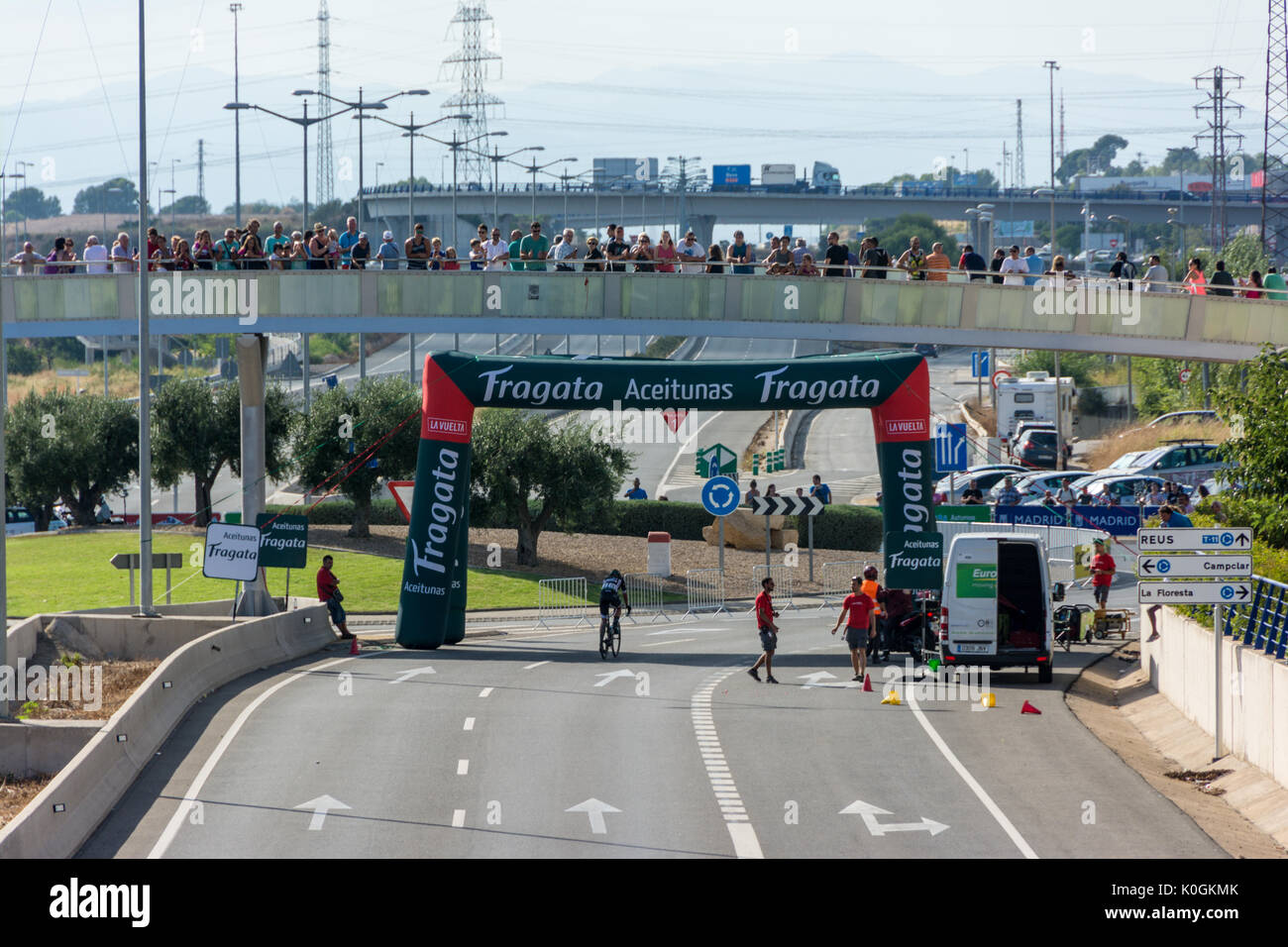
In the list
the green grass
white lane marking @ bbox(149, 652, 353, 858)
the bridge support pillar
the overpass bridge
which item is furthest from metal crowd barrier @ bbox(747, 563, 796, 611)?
the overpass bridge

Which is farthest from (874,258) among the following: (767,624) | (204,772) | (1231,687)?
(204,772)

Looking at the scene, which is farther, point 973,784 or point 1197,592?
point 1197,592

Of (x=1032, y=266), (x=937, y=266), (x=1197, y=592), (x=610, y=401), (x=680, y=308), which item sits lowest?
(x=1197, y=592)

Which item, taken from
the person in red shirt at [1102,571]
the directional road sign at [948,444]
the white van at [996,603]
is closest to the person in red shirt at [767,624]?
the white van at [996,603]

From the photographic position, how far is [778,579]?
148ft

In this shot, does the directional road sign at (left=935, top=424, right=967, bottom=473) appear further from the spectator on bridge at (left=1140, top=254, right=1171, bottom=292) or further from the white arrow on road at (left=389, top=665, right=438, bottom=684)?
the white arrow on road at (left=389, top=665, right=438, bottom=684)

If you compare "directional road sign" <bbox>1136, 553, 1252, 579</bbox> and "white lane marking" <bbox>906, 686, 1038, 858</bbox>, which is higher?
"directional road sign" <bbox>1136, 553, 1252, 579</bbox>

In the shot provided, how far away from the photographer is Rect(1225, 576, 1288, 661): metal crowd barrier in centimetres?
1830

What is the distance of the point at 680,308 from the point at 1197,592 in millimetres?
18650

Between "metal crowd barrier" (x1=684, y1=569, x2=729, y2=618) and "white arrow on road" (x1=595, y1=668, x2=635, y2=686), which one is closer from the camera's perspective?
"white arrow on road" (x1=595, y1=668, x2=635, y2=686)

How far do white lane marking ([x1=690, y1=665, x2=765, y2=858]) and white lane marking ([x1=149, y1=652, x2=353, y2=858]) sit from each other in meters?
5.29

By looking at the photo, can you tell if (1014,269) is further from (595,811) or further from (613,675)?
(595,811)

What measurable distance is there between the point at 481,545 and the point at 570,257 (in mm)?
15995

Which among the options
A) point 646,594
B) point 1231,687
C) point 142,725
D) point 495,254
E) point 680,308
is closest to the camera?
point 142,725
